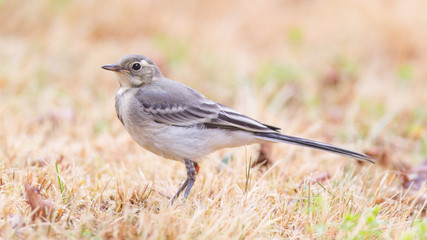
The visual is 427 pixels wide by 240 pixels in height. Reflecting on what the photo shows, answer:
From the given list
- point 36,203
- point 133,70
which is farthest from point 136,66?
point 36,203

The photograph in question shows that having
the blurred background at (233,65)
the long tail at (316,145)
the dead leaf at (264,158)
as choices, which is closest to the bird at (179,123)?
the long tail at (316,145)

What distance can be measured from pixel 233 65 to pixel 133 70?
4102 millimetres

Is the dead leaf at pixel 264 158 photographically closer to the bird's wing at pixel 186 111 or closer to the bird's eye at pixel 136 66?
the bird's wing at pixel 186 111

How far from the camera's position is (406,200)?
14.3ft

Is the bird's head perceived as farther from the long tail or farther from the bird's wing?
the long tail

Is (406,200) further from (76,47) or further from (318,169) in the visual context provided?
(76,47)

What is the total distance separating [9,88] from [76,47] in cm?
198

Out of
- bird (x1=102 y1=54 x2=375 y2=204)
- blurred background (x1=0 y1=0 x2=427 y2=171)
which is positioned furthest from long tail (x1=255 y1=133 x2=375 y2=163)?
blurred background (x1=0 y1=0 x2=427 y2=171)

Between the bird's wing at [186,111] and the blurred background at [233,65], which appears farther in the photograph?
the blurred background at [233,65]

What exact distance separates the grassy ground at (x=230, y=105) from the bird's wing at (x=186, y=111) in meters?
0.36

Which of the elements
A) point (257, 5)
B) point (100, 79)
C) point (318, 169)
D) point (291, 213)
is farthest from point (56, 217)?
point (257, 5)

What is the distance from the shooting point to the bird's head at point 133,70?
4.38 metres

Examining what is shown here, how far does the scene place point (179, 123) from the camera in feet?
13.7

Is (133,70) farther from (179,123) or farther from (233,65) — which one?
(233,65)
